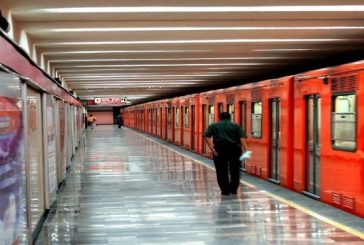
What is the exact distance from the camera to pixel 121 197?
364 inches

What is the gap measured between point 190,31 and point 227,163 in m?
2.39

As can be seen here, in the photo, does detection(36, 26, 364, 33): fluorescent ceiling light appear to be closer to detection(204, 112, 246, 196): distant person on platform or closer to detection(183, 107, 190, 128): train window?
detection(204, 112, 246, 196): distant person on platform

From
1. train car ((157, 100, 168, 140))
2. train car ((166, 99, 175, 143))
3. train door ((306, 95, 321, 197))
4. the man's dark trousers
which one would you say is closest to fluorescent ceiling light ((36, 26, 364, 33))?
train door ((306, 95, 321, 197))

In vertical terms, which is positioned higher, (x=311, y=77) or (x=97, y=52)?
(x=97, y=52)

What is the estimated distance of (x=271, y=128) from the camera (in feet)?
37.2

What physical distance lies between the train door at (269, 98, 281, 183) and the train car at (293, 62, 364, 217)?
3.70ft

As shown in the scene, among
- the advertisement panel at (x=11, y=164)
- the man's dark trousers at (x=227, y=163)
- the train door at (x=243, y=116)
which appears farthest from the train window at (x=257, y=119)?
the advertisement panel at (x=11, y=164)

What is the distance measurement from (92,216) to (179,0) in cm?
325

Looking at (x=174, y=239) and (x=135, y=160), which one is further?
(x=135, y=160)

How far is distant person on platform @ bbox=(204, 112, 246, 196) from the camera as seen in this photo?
9156 mm

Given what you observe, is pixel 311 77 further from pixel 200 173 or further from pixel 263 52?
pixel 200 173

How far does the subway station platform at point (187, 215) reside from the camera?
6188mm

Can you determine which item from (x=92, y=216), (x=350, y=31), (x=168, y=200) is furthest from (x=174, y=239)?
(x=350, y=31)

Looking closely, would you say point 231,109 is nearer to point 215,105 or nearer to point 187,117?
point 215,105
